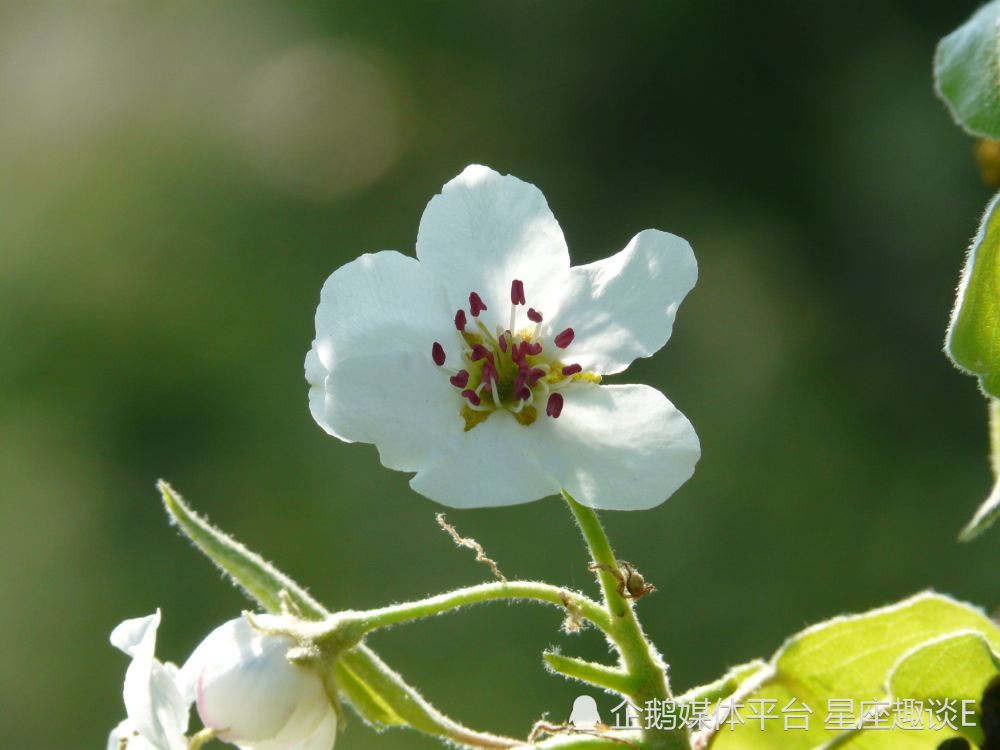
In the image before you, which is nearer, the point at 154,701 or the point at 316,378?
the point at 154,701

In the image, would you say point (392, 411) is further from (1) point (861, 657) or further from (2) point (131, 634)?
(1) point (861, 657)

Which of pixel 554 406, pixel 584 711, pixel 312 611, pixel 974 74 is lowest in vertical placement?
pixel 584 711

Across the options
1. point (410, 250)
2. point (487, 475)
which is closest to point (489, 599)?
point (487, 475)

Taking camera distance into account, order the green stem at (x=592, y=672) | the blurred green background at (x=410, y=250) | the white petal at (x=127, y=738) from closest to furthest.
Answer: the green stem at (x=592, y=672) → the white petal at (x=127, y=738) → the blurred green background at (x=410, y=250)

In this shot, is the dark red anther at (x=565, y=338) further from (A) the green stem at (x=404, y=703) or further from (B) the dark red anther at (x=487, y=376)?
(A) the green stem at (x=404, y=703)

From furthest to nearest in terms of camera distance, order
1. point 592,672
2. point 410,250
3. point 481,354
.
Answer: point 410,250 → point 481,354 → point 592,672

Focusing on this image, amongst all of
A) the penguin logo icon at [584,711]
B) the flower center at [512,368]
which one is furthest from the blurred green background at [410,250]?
the flower center at [512,368]
